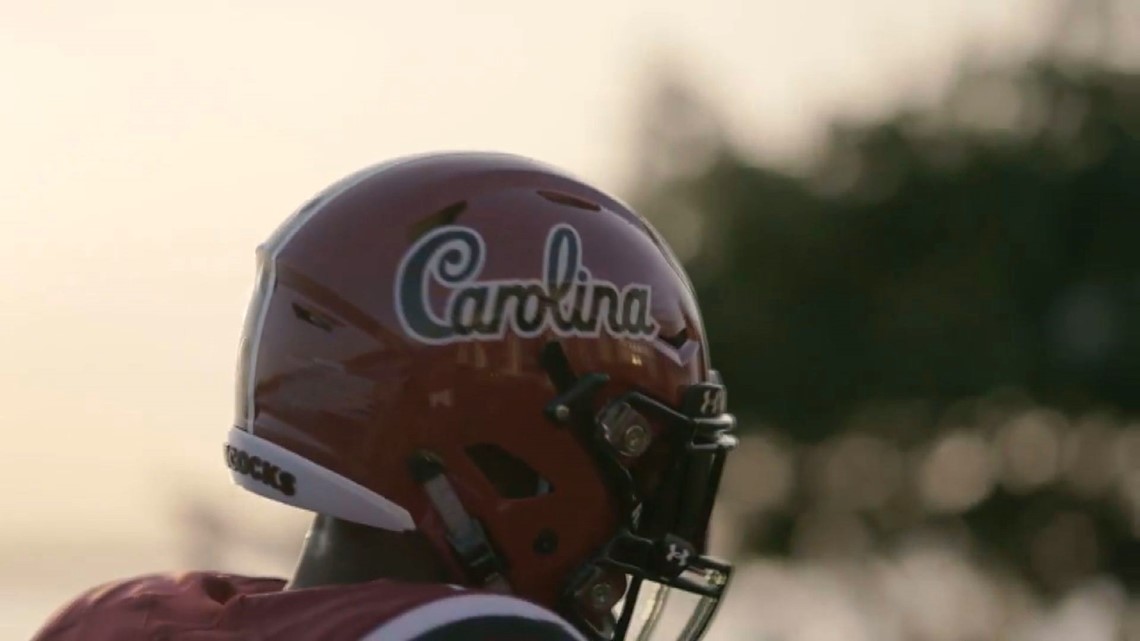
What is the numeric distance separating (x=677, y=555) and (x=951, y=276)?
15274 millimetres

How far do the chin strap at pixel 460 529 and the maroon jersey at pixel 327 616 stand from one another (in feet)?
0.66

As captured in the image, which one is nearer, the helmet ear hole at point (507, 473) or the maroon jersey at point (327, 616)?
the maroon jersey at point (327, 616)

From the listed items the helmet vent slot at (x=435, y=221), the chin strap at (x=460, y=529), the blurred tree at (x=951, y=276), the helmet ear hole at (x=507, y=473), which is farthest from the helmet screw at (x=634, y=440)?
the blurred tree at (x=951, y=276)

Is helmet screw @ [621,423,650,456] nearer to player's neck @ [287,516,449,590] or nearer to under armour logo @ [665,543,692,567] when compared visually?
under armour logo @ [665,543,692,567]

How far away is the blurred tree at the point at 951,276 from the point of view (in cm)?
1795

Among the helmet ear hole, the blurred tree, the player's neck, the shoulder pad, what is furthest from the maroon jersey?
the blurred tree

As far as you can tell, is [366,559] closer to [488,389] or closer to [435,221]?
[488,389]

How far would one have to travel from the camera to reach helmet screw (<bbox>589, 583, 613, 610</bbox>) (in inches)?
128

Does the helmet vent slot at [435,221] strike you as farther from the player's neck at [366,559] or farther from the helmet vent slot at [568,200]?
the player's neck at [366,559]

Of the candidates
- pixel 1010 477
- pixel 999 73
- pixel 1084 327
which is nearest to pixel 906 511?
pixel 1010 477

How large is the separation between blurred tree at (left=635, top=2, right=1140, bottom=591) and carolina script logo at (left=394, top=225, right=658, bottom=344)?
14.6m

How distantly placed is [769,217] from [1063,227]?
2490 millimetres

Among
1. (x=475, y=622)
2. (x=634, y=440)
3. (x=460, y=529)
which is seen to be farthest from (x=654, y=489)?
(x=475, y=622)

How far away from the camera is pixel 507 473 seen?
3.23 meters
